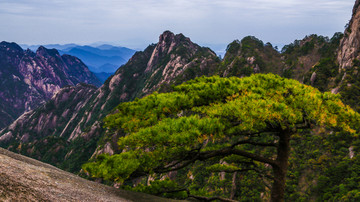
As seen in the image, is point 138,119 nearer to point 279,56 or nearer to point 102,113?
point 279,56

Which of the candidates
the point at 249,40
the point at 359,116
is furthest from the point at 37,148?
the point at 359,116

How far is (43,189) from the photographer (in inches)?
292

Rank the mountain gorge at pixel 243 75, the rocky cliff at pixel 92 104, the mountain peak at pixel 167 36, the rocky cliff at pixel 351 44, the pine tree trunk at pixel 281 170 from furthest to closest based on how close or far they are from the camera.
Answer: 1. the mountain peak at pixel 167 36
2. the rocky cliff at pixel 92 104
3. the rocky cliff at pixel 351 44
4. the mountain gorge at pixel 243 75
5. the pine tree trunk at pixel 281 170

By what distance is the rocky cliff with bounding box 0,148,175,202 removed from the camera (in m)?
6.50

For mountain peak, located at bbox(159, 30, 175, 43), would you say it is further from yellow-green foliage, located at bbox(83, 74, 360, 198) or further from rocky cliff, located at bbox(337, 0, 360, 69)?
yellow-green foliage, located at bbox(83, 74, 360, 198)

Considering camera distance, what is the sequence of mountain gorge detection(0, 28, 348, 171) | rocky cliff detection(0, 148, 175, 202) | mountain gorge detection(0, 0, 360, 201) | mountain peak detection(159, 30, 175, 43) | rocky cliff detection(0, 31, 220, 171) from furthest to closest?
mountain peak detection(159, 30, 175, 43), rocky cliff detection(0, 31, 220, 171), mountain gorge detection(0, 28, 348, 171), mountain gorge detection(0, 0, 360, 201), rocky cliff detection(0, 148, 175, 202)

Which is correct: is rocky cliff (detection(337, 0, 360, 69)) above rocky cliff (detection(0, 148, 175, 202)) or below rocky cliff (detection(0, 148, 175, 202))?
above

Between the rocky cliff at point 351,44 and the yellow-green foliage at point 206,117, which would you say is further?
the rocky cliff at point 351,44

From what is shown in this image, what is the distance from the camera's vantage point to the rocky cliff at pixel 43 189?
6.50 m

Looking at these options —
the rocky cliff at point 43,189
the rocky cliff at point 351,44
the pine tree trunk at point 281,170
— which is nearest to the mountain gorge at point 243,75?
the rocky cliff at point 351,44

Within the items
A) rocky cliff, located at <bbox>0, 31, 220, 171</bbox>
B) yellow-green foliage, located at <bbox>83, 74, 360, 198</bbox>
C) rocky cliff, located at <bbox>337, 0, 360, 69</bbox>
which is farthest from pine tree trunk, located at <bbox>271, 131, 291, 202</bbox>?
rocky cliff, located at <bbox>0, 31, 220, 171</bbox>

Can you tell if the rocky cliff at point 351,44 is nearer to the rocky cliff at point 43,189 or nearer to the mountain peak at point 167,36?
the rocky cliff at point 43,189

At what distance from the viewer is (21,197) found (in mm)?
6387

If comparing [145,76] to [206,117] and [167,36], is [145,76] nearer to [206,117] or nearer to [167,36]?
[167,36]
